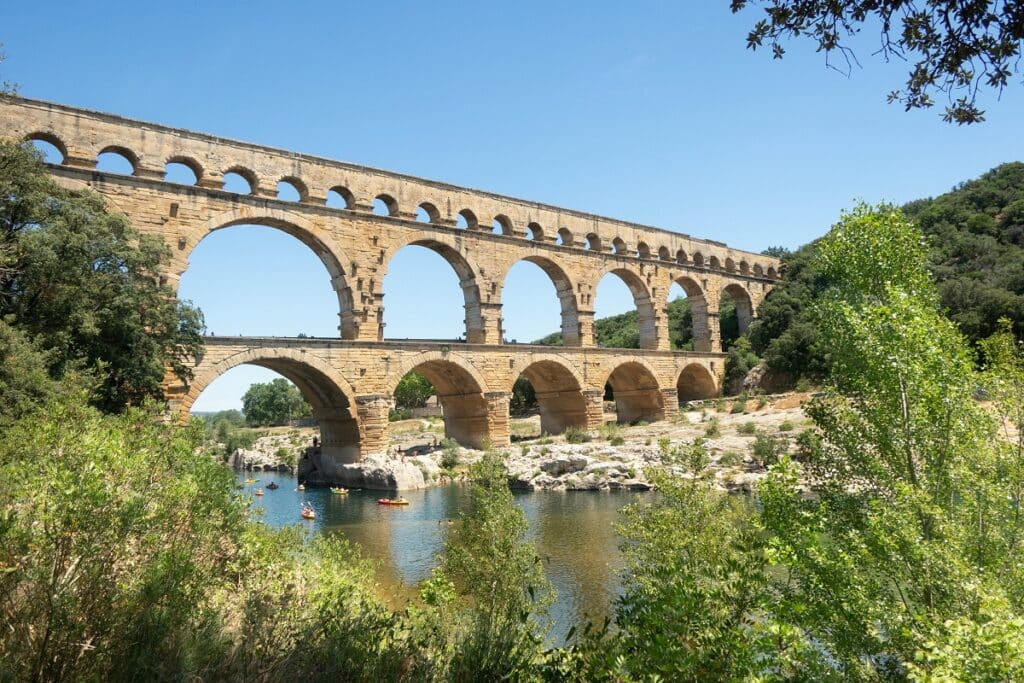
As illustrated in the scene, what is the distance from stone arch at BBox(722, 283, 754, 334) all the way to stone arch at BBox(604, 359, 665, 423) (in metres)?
9.70

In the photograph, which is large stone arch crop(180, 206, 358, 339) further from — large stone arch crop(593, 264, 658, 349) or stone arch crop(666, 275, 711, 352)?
stone arch crop(666, 275, 711, 352)

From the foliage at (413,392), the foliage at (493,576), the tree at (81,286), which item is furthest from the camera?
the foliage at (413,392)

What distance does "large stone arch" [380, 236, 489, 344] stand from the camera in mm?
24422

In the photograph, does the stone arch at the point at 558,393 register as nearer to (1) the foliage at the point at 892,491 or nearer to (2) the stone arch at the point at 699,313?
(2) the stone arch at the point at 699,313

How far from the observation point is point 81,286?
12875 millimetres

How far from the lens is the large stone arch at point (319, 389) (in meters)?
18.2

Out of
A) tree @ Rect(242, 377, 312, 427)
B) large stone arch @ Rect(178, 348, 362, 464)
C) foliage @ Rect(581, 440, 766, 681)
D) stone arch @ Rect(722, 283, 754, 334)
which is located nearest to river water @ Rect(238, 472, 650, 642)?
foliage @ Rect(581, 440, 766, 681)

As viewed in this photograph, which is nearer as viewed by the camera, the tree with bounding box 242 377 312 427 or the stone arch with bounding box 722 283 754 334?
the stone arch with bounding box 722 283 754 334

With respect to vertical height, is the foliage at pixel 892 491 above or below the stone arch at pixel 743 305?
below

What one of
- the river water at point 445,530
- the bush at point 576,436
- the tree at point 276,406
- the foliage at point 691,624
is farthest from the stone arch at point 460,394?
the tree at point 276,406

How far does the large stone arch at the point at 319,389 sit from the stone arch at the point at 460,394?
2955 mm

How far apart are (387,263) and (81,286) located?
10548mm

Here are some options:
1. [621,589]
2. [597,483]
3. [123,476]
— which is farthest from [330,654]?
[597,483]

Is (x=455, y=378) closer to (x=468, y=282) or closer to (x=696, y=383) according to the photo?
(x=468, y=282)
